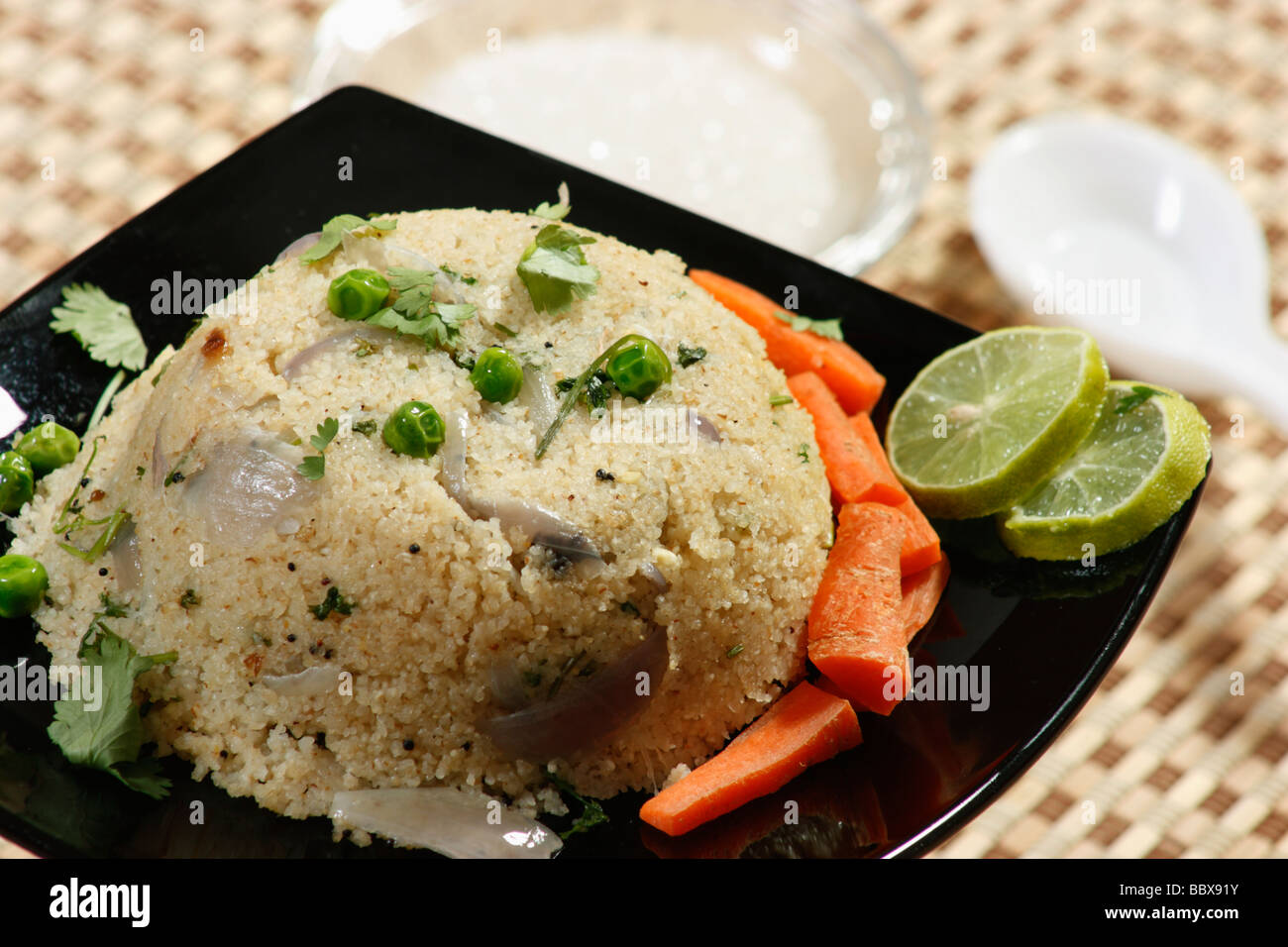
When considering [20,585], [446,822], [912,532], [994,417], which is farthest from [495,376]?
[994,417]

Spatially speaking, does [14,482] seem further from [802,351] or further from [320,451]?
[802,351]

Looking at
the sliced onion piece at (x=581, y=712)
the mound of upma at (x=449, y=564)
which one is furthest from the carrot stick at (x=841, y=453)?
the sliced onion piece at (x=581, y=712)

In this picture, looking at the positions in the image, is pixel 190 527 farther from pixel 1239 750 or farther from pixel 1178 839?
pixel 1239 750

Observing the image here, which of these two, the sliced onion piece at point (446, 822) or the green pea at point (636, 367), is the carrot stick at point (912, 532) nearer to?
the green pea at point (636, 367)

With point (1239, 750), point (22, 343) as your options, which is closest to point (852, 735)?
point (1239, 750)

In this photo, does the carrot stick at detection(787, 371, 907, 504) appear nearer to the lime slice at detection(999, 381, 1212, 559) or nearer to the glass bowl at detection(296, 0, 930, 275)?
the lime slice at detection(999, 381, 1212, 559)

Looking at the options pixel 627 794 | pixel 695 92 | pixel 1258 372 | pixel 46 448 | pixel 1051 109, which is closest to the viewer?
pixel 627 794
